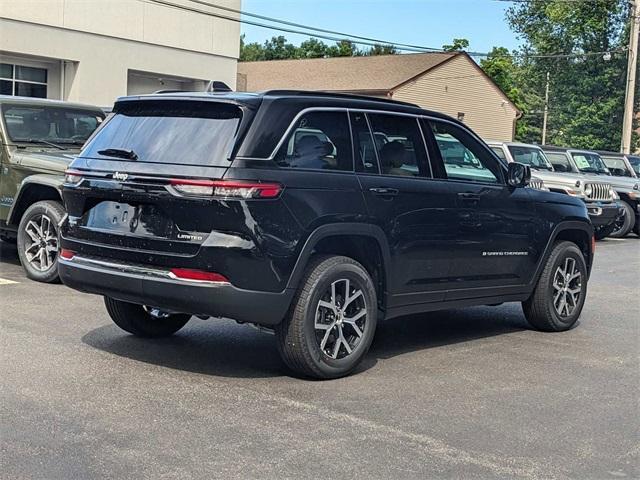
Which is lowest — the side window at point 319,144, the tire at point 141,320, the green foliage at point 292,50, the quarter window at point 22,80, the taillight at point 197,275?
the tire at point 141,320

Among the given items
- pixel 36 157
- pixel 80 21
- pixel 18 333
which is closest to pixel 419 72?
pixel 80 21

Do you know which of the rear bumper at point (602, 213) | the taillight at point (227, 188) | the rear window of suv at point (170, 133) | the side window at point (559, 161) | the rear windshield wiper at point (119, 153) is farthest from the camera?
the side window at point (559, 161)

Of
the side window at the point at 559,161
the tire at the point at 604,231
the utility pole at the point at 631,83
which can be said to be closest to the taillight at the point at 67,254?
the tire at the point at 604,231

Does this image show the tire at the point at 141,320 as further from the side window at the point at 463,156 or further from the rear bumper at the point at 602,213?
the rear bumper at the point at 602,213

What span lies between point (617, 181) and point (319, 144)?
50.9ft

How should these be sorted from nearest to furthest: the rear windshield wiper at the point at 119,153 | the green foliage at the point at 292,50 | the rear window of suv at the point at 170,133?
the rear window of suv at the point at 170,133, the rear windshield wiper at the point at 119,153, the green foliage at the point at 292,50

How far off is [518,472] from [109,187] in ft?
10.6

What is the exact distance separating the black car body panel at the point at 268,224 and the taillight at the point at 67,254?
14 mm

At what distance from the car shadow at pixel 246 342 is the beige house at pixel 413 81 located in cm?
3399

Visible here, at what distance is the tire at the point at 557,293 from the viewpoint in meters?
8.04

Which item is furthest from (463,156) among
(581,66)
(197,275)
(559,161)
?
(581,66)

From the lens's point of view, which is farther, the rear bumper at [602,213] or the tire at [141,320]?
the rear bumper at [602,213]

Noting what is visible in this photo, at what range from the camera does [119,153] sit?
19.9 feet

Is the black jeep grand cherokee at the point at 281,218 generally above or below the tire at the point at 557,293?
above
